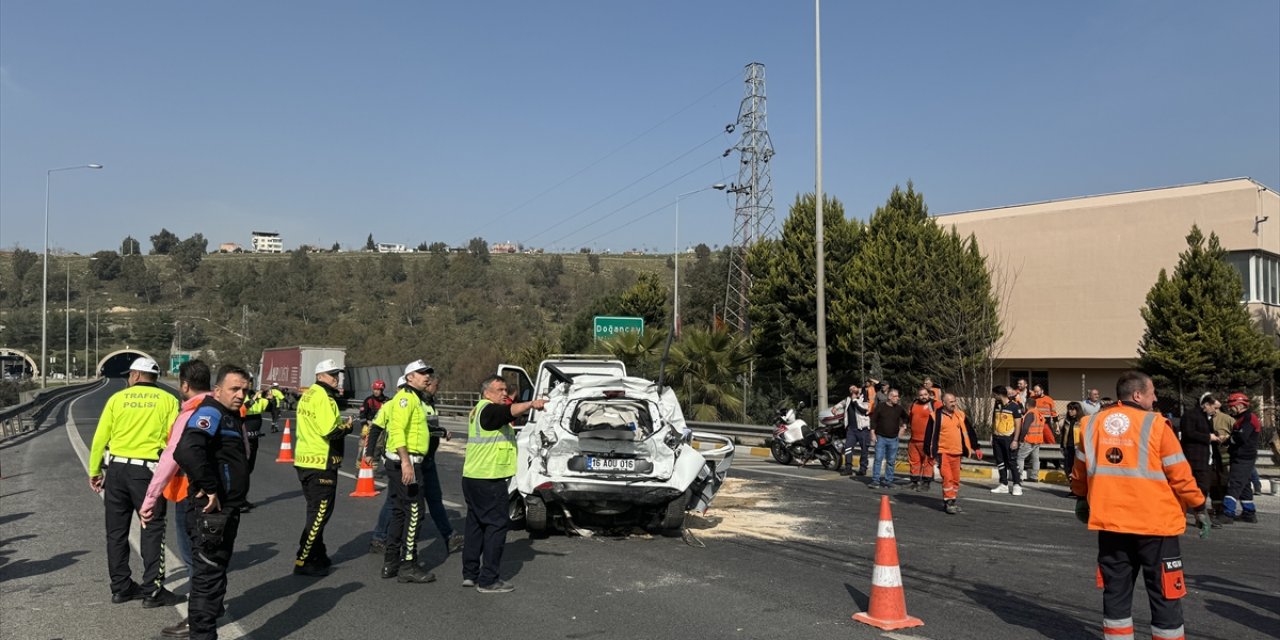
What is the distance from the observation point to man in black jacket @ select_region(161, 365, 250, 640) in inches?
218

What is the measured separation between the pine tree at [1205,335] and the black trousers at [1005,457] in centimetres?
1214

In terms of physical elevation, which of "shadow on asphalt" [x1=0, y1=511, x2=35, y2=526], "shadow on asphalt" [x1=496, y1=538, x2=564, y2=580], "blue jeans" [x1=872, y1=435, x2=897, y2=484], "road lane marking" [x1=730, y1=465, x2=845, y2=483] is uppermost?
"blue jeans" [x1=872, y1=435, x2=897, y2=484]

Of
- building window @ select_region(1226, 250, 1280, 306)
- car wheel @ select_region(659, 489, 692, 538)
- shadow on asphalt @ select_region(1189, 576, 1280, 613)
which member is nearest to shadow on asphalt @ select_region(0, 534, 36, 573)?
car wheel @ select_region(659, 489, 692, 538)

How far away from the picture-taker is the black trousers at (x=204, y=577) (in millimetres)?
5547

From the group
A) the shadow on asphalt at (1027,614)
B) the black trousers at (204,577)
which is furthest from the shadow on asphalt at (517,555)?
the shadow on asphalt at (1027,614)

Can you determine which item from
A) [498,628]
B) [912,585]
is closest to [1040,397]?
[912,585]

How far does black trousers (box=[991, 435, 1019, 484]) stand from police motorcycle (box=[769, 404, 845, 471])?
3.59 metres

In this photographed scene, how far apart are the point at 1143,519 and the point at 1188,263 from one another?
78.0 feet

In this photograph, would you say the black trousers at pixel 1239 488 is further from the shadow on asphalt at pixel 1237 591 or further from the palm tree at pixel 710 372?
the palm tree at pixel 710 372

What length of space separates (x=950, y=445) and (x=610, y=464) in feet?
19.0

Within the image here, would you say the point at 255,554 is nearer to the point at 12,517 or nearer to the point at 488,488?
the point at 488,488

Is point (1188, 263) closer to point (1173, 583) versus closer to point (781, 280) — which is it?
point (781, 280)

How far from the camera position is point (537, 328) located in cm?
9269

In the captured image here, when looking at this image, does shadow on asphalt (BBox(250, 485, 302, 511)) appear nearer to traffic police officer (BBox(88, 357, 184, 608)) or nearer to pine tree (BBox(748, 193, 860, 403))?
traffic police officer (BBox(88, 357, 184, 608))
